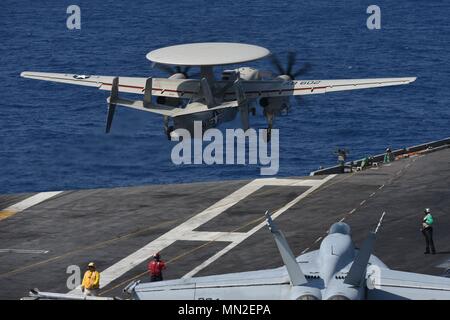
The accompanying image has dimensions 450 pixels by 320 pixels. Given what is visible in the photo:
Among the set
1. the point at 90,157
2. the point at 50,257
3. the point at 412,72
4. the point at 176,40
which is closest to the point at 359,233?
the point at 50,257

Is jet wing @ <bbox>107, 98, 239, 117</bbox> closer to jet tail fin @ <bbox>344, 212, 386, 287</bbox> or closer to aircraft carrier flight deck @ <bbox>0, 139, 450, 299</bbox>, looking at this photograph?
aircraft carrier flight deck @ <bbox>0, 139, 450, 299</bbox>

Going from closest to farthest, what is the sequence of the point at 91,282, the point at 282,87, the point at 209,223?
the point at 91,282 < the point at 209,223 < the point at 282,87

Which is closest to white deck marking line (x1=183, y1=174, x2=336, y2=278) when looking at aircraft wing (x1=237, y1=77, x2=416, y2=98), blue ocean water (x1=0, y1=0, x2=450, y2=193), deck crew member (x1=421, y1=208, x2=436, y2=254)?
aircraft wing (x1=237, y1=77, x2=416, y2=98)

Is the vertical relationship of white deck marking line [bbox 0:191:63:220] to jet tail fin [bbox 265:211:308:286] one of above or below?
below

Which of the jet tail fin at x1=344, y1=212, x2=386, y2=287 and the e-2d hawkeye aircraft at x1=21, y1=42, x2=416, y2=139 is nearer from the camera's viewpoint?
the jet tail fin at x1=344, y1=212, x2=386, y2=287

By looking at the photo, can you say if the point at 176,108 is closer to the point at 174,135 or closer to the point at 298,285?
the point at 174,135

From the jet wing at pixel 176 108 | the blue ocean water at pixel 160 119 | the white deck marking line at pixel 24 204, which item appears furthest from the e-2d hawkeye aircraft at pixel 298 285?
the blue ocean water at pixel 160 119

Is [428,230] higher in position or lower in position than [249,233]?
higher

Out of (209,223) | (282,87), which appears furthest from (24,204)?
(282,87)
